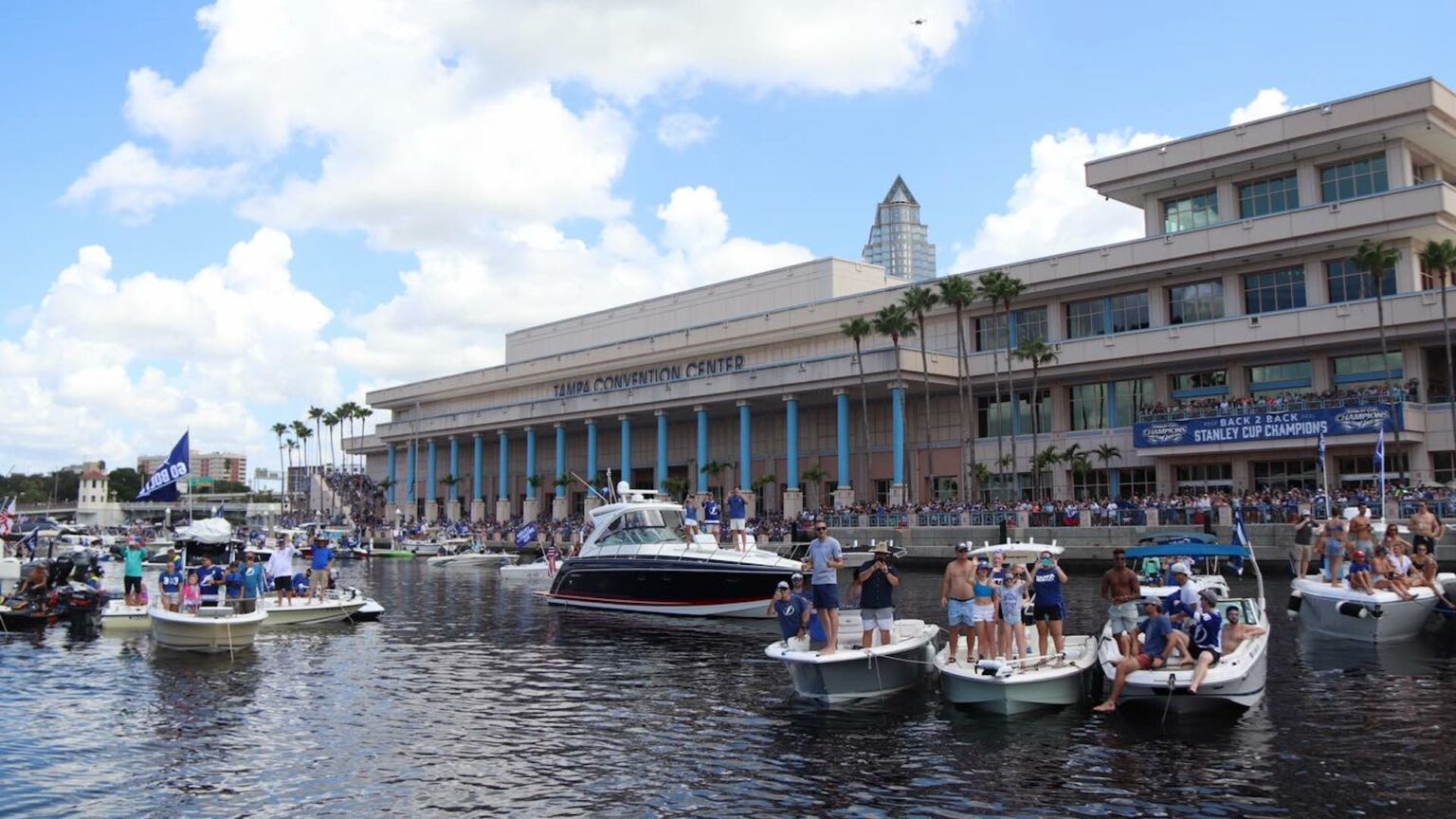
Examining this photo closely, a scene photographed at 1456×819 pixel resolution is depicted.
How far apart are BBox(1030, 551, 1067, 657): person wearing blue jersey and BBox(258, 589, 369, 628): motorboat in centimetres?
1949

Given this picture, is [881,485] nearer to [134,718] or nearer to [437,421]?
[437,421]

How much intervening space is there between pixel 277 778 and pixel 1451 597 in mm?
24118

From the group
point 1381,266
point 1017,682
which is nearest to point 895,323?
point 1381,266

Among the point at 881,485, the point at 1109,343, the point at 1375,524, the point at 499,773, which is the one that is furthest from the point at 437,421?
the point at 499,773

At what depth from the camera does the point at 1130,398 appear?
6153cm

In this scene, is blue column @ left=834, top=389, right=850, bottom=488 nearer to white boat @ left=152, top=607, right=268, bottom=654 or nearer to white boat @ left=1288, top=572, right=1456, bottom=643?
white boat @ left=1288, top=572, right=1456, bottom=643

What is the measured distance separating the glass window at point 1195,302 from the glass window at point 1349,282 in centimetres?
544

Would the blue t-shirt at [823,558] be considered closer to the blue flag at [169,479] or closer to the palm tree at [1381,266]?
the blue flag at [169,479]

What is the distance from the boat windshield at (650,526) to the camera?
105 feet

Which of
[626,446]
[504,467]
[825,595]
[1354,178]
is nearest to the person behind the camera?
[825,595]

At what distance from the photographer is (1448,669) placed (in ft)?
63.3

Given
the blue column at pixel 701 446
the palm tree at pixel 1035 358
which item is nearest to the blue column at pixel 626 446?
the blue column at pixel 701 446

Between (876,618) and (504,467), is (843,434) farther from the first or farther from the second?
(876,618)

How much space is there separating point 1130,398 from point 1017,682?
4962 cm
